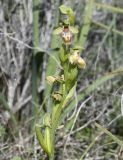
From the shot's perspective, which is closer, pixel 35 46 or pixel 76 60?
pixel 76 60

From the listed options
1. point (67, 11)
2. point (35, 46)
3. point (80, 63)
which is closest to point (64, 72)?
point (80, 63)

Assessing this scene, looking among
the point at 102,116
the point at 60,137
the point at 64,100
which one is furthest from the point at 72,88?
the point at 102,116

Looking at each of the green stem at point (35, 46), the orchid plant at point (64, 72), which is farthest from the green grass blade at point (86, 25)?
the orchid plant at point (64, 72)

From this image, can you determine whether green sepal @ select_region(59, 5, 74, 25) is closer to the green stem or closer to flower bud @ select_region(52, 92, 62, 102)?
flower bud @ select_region(52, 92, 62, 102)

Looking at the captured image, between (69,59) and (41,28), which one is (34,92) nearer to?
(41,28)

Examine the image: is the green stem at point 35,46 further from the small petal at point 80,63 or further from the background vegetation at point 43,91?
the small petal at point 80,63

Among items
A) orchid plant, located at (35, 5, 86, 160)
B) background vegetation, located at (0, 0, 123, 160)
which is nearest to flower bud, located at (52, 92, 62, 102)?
orchid plant, located at (35, 5, 86, 160)

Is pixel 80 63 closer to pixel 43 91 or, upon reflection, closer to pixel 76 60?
pixel 76 60

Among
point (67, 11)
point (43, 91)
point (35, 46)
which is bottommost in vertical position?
point (43, 91)

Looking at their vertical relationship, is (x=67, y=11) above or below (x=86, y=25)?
above
